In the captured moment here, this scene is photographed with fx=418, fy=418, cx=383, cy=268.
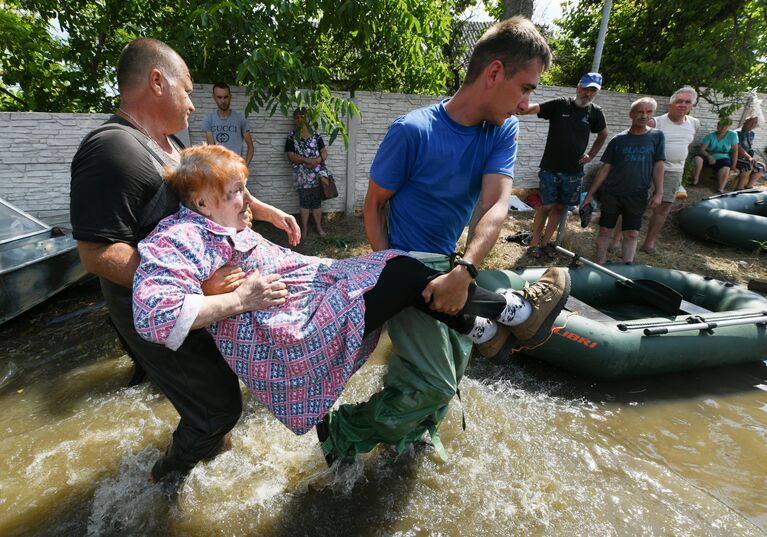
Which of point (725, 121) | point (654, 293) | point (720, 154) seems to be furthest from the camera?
point (720, 154)

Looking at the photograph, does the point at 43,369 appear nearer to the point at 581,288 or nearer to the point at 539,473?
the point at 539,473

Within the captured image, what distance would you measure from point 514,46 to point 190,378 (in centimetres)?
206

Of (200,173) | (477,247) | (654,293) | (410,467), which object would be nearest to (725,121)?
(654,293)

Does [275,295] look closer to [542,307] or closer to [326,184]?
[542,307]

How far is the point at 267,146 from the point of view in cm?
623

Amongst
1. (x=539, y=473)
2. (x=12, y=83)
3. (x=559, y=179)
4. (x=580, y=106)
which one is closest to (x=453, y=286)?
(x=539, y=473)

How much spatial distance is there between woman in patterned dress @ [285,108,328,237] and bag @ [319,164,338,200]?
5 centimetres

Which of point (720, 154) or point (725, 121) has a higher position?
point (725, 121)

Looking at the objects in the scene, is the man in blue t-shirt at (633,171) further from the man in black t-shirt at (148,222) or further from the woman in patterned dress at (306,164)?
the man in black t-shirt at (148,222)

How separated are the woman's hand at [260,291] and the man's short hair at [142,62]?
98cm

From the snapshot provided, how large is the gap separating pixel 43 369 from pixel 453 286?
3617 millimetres

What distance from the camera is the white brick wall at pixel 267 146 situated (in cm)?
486

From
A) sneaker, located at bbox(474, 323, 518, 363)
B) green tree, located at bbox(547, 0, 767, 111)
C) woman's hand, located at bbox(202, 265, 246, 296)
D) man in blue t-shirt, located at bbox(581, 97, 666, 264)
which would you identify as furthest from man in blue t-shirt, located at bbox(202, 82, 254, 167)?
green tree, located at bbox(547, 0, 767, 111)

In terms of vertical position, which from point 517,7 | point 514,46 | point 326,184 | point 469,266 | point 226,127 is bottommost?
point 326,184
